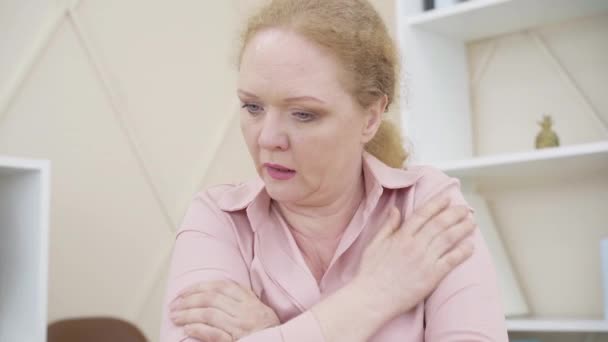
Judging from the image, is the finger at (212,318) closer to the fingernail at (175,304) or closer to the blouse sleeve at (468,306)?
the fingernail at (175,304)

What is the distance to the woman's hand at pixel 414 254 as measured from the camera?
1.07m

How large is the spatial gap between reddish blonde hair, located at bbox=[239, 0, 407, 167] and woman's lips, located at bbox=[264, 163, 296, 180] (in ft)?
0.45

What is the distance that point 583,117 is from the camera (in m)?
2.21

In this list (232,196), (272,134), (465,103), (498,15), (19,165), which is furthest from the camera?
(465,103)

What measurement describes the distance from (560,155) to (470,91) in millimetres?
558

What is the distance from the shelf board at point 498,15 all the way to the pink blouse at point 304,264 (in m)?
0.99

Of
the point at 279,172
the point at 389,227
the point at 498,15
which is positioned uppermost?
the point at 498,15

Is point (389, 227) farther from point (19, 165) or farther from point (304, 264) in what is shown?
point (19, 165)

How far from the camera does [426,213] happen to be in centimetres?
113

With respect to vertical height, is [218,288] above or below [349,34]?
below

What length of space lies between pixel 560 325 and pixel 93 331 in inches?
43.5

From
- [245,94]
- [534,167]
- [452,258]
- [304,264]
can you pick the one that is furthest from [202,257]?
[534,167]

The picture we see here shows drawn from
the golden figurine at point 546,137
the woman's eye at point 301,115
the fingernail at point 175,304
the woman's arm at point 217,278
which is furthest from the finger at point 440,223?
the golden figurine at point 546,137

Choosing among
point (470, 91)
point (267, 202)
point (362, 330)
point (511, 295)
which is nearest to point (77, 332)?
point (267, 202)
